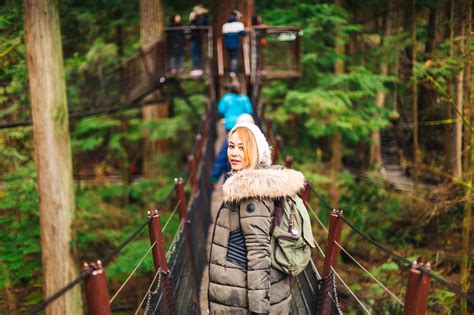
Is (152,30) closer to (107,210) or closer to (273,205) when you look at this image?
(107,210)

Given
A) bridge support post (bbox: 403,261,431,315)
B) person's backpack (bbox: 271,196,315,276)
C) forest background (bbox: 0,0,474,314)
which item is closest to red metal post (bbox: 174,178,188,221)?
person's backpack (bbox: 271,196,315,276)

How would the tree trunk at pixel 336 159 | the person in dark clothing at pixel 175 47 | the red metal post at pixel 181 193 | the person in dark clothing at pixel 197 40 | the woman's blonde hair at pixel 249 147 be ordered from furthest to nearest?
the tree trunk at pixel 336 159 < the person in dark clothing at pixel 197 40 < the person in dark clothing at pixel 175 47 < the red metal post at pixel 181 193 < the woman's blonde hair at pixel 249 147

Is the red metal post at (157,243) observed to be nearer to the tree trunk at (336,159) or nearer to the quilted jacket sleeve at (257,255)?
the quilted jacket sleeve at (257,255)

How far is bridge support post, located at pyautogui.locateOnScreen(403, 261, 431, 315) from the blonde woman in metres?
0.59

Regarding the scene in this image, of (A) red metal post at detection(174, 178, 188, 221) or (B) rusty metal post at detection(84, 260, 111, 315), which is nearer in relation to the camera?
(B) rusty metal post at detection(84, 260, 111, 315)

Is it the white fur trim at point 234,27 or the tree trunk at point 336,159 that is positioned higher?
the white fur trim at point 234,27

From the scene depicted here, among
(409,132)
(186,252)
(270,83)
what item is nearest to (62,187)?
(186,252)

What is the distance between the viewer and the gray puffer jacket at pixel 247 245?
2.14 m

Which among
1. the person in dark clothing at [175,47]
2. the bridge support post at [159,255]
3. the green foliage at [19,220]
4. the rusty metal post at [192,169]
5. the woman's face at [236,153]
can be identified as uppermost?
the person in dark clothing at [175,47]

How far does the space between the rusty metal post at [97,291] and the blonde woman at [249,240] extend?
0.51 metres

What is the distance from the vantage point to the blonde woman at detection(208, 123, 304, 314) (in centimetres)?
214

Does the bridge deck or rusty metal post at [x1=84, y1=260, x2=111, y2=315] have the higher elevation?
rusty metal post at [x1=84, y1=260, x2=111, y2=315]

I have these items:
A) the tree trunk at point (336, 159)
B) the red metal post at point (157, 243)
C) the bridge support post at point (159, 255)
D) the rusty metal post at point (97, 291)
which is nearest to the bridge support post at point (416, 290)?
the rusty metal post at point (97, 291)

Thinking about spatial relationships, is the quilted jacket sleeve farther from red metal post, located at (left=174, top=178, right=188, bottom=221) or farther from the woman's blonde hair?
red metal post, located at (left=174, top=178, right=188, bottom=221)
